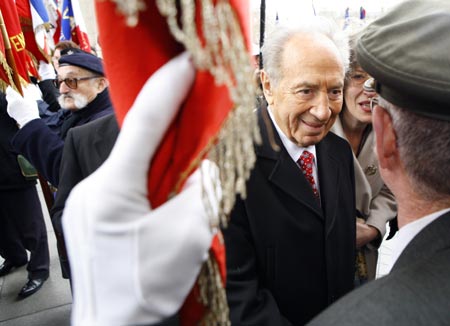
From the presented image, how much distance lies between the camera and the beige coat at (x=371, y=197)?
1.67 meters

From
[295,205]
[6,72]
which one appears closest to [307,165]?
[295,205]

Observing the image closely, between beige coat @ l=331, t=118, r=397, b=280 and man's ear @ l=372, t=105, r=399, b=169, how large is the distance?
81 centimetres

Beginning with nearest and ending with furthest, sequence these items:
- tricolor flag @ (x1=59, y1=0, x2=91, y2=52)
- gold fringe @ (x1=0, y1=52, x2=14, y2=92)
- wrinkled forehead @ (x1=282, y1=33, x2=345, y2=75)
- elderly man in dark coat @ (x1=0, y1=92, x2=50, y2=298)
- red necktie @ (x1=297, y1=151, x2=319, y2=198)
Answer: wrinkled forehead @ (x1=282, y1=33, x2=345, y2=75) → red necktie @ (x1=297, y1=151, x2=319, y2=198) → gold fringe @ (x1=0, y1=52, x2=14, y2=92) → elderly man in dark coat @ (x1=0, y1=92, x2=50, y2=298) → tricolor flag @ (x1=59, y1=0, x2=91, y2=52)

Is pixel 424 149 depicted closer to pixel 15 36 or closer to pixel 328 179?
pixel 328 179

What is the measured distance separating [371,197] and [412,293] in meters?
1.18

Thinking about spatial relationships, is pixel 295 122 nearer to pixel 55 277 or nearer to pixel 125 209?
pixel 125 209

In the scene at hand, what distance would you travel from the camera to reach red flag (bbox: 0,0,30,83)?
1996 millimetres

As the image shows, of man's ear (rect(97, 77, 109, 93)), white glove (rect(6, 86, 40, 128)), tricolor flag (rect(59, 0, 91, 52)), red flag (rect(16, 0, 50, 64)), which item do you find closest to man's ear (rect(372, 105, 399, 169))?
man's ear (rect(97, 77, 109, 93))

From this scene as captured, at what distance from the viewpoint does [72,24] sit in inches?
143

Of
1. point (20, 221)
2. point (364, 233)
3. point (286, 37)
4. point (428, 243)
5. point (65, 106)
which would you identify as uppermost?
point (286, 37)

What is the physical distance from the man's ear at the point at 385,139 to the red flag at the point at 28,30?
2.90 metres

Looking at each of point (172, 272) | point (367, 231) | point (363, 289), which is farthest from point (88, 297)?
point (367, 231)

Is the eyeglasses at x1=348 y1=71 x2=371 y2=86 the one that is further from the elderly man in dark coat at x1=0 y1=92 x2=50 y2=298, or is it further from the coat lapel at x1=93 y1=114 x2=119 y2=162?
the elderly man in dark coat at x1=0 y1=92 x2=50 y2=298

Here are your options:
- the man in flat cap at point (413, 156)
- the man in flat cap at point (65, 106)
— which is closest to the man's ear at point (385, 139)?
the man in flat cap at point (413, 156)
